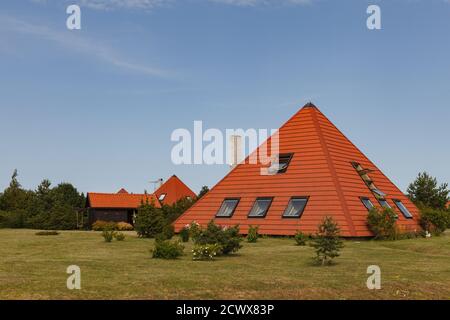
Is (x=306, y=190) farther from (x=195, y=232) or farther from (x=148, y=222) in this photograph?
(x=195, y=232)

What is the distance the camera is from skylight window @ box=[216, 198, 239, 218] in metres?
32.7

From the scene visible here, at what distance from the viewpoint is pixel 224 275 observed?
13688mm

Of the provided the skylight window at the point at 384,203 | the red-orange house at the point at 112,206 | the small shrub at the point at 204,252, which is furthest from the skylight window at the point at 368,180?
the red-orange house at the point at 112,206

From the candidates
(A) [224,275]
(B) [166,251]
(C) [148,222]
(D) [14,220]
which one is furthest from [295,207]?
(D) [14,220]

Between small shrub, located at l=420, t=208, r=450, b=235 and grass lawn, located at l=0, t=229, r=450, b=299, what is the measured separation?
12527 millimetres

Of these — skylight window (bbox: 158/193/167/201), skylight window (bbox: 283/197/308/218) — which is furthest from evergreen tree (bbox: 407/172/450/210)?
skylight window (bbox: 158/193/167/201)

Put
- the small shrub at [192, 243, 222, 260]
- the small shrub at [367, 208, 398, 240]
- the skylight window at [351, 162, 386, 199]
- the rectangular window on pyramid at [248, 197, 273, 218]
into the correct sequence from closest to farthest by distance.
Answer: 1. the small shrub at [192, 243, 222, 260]
2. the small shrub at [367, 208, 398, 240]
3. the rectangular window on pyramid at [248, 197, 273, 218]
4. the skylight window at [351, 162, 386, 199]

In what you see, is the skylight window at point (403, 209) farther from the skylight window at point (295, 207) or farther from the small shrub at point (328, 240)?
the small shrub at point (328, 240)

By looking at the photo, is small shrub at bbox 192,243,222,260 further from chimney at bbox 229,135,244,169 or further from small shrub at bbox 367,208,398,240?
chimney at bbox 229,135,244,169

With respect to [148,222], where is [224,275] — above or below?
below

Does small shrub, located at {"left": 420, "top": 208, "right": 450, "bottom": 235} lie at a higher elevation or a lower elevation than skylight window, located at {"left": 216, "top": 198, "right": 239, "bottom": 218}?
lower

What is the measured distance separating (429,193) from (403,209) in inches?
535
